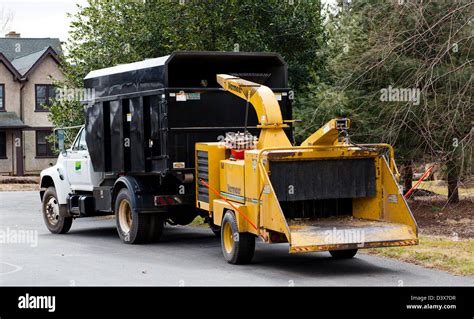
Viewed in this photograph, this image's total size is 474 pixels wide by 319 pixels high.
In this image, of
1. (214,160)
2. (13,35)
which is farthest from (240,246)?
(13,35)

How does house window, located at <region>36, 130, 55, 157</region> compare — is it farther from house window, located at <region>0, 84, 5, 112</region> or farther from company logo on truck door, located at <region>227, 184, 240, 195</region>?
company logo on truck door, located at <region>227, 184, 240, 195</region>

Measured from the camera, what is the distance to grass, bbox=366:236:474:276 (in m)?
12.5

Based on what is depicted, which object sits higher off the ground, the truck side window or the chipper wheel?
the truck side window

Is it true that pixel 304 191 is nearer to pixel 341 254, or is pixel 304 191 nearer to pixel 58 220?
pixel 341 254

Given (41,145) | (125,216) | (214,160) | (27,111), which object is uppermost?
(27,111)

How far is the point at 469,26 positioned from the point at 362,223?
215 inches

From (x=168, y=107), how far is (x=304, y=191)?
3490 millimetres

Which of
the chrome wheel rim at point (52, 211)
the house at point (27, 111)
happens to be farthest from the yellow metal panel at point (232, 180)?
the house at point (27, 111)

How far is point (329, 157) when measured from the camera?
43.1ft

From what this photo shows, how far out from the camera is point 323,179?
13.1m

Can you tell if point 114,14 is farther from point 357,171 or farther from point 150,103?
point 357,171

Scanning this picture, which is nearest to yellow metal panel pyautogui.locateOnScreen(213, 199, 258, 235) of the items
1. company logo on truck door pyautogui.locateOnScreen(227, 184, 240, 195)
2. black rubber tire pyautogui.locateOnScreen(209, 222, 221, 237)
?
company logo on truck door pyautogui.locateOnScreen(227, 184, 240, 195)

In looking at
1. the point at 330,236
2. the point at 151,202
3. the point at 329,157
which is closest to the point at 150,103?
the point at 151,202

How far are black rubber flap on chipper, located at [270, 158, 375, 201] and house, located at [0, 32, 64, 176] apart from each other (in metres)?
37.2
